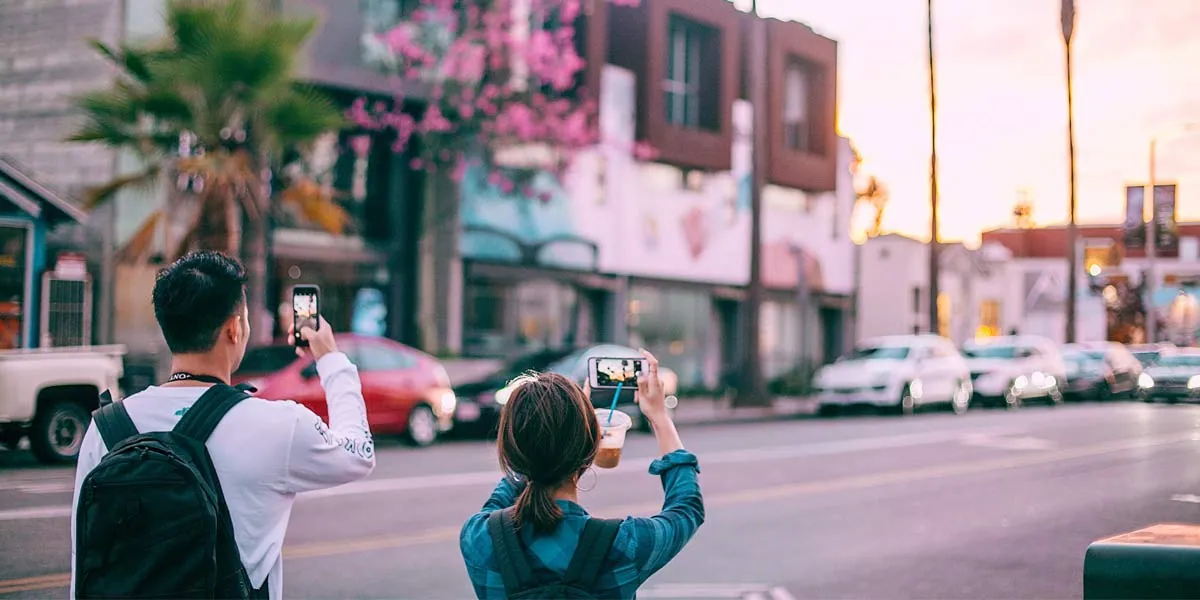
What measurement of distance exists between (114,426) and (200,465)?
25 centimetres

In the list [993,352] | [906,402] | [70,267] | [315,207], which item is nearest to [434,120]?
[315,207]

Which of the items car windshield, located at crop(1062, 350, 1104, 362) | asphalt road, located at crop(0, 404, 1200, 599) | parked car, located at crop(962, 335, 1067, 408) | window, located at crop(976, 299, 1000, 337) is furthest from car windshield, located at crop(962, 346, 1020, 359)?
window, located at crop(976, 299, 1000, 337)

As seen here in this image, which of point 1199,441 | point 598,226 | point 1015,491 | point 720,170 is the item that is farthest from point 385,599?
point 720,170

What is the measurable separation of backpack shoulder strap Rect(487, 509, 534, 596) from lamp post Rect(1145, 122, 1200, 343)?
15.0 ft

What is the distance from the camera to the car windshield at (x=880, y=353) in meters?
27.0

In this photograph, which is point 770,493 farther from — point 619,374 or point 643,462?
point 619,374

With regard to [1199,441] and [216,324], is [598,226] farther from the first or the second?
[216,324]

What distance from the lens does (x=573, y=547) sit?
9.75 ft

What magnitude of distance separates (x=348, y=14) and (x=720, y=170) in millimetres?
12700

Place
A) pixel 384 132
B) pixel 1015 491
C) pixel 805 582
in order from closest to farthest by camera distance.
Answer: pixel 805 582 → pixel 1015 491 → pixel 384 132

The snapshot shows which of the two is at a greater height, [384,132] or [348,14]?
[348,14]

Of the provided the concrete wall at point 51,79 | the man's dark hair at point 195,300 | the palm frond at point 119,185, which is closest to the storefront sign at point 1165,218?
the man's dark hair at point 195,300

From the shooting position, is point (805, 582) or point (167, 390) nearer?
point (167, 390)

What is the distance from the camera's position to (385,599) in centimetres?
734
